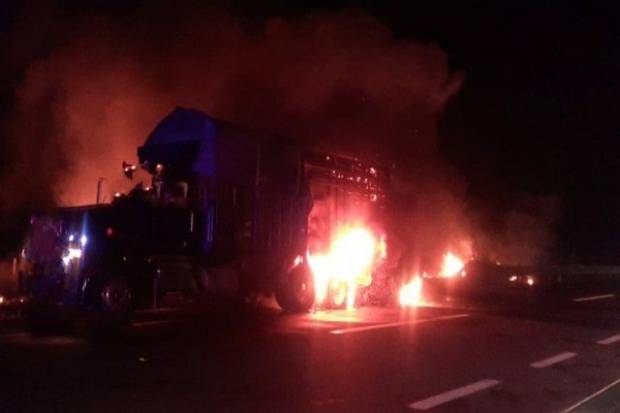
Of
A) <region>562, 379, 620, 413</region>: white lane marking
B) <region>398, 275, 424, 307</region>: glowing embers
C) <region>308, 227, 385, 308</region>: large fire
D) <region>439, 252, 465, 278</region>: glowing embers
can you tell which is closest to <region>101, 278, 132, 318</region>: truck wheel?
<region>308, 227, 385, 308</region>: large fire

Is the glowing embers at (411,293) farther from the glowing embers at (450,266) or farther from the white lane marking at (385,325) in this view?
the glowing embers at (450,266)

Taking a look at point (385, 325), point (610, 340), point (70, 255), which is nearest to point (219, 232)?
point (70, 255)

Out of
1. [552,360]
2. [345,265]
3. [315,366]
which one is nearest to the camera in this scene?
[315,366]

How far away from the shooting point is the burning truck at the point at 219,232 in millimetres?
13602

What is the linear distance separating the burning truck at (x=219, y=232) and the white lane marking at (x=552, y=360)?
6.84 meters

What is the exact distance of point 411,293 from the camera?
22.0 m

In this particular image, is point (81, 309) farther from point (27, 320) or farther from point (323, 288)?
point (323, 288)

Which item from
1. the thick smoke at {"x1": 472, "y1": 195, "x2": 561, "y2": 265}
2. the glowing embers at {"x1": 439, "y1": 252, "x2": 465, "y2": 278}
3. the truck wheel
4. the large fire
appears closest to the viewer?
the truck wheel

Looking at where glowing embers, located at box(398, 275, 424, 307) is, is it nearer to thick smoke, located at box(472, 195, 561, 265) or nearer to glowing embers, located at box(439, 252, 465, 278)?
glowing embers, located at box(439, 252, 465, 278)

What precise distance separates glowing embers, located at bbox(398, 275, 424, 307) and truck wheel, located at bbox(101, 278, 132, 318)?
7952mm

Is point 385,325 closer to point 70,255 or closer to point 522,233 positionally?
point 70,255

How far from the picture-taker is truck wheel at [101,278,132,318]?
13.4m

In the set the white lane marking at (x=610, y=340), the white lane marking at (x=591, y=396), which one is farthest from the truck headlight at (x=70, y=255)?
the white lane marking at (x=610, y=340)

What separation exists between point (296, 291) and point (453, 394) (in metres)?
8.88
